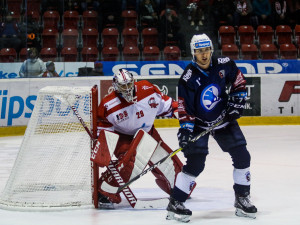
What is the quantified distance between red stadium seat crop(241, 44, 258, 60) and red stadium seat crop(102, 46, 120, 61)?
1980 mm

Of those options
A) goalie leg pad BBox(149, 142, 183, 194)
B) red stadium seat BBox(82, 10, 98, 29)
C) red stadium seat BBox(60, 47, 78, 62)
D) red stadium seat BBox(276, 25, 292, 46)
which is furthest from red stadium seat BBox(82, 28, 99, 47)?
goalie leg pad BBox(149, 142, 183, 194)

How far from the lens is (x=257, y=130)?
9.72 m

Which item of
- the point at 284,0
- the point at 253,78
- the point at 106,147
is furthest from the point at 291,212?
the point at 284,0

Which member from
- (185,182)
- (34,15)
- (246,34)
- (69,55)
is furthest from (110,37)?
(185,182)

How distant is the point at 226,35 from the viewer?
11258mm

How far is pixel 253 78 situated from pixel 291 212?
602 centimetres

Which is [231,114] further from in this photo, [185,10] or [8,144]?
[185,10]

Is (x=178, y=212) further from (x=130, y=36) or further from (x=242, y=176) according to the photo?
(x=130, y=36)

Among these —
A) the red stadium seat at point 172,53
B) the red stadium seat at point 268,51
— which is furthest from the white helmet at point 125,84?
the red stadium seat at point 268,51

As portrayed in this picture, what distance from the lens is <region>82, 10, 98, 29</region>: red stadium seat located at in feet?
35.3

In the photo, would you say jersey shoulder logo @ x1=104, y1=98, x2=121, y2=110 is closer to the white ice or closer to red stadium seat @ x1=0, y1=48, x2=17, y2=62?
the white ice

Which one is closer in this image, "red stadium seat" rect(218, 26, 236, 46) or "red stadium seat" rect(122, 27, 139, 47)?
"red stadium seat" rect(122, 27, 139, 47)

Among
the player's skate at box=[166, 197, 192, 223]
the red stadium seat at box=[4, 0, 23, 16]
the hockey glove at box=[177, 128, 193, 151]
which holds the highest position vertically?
the red stadium seat at box=[4, 0, 23, 16]

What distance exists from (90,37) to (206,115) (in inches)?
262
